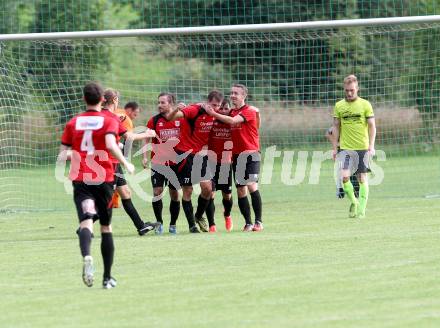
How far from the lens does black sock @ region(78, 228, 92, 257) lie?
401 inches

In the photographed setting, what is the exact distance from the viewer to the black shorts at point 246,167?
15750mm

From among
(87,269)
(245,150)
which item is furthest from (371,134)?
(87,269)

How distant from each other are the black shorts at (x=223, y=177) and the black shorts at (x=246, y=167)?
0.49ft

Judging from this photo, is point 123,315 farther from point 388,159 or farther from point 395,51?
point 388,159

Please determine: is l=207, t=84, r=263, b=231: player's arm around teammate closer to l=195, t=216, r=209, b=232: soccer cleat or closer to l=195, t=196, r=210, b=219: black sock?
l=195, t=196, r=210, b=219: black sock

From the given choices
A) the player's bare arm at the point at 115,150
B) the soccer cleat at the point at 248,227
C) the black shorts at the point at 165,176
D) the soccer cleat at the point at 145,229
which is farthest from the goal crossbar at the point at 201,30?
the player's bare arm at the point at 115,150

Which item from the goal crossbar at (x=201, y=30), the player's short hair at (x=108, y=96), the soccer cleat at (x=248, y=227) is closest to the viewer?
the player's short hair at (x=108, y=96)

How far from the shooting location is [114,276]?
11188 millimetres

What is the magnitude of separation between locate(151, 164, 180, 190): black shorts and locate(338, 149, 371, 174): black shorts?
2.89 m

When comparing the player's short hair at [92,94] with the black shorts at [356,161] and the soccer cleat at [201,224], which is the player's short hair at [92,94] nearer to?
the soccer cleat at [201,224]

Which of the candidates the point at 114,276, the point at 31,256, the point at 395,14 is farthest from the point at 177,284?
the point at 395,14

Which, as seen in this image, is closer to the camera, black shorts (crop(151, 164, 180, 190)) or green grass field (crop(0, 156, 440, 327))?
green grass field (crop(0, 156, 440, 327))

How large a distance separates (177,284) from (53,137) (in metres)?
12.9

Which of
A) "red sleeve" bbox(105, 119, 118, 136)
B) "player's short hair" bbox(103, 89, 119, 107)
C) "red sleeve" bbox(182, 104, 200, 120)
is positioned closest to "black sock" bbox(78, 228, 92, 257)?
Answer: "red sleeve" bbox(105, 119, 118, 136)
